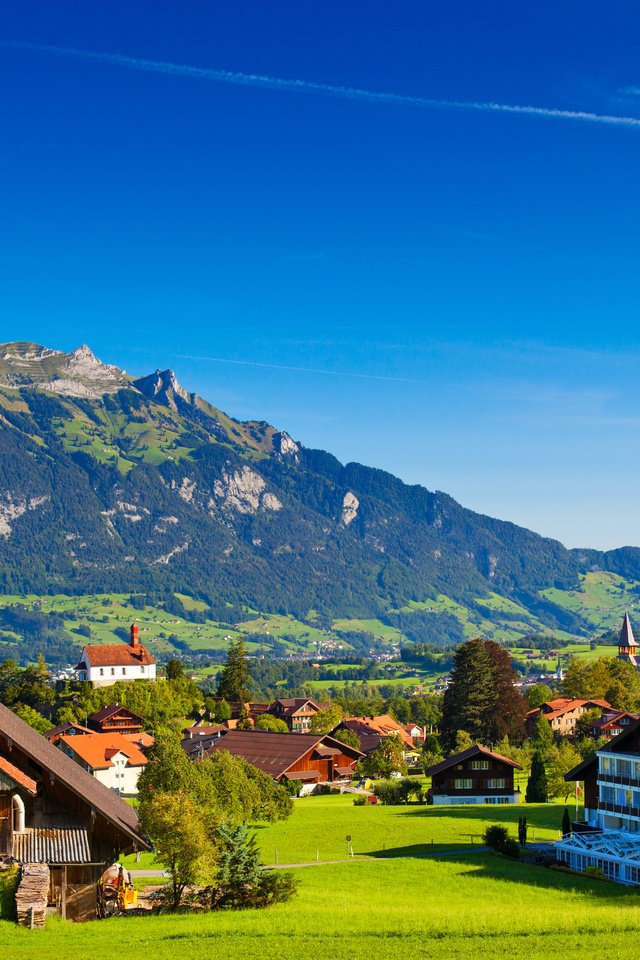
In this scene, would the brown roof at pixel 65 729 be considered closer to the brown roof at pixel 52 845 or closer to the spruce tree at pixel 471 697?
the spruce tree at pixel 471 697

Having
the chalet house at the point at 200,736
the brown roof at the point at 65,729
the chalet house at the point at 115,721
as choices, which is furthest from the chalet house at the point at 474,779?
the chalet house at the point at 115,721

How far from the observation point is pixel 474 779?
3947 inches

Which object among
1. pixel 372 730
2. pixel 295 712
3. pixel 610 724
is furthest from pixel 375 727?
pixel 610 724

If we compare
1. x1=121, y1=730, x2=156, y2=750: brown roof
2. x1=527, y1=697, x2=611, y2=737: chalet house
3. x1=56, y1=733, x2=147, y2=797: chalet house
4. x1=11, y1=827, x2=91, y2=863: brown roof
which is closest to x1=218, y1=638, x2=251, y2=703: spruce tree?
x1=121, y1=730, x2=156, y2=750: brown roof

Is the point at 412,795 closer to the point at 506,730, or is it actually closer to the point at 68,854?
the point at 506,730

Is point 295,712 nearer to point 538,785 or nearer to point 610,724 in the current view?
point 610,724

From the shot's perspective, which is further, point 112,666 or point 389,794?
point 112,666

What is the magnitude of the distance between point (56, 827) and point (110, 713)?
109 meters

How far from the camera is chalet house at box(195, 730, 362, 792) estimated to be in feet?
376

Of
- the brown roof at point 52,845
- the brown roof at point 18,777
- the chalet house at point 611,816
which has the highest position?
the brown roof at point 18,777

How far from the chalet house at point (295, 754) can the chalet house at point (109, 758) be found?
9.17 metres

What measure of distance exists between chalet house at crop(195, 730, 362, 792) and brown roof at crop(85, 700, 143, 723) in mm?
20062

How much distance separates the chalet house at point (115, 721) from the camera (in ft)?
447

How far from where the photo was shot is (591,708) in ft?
522
